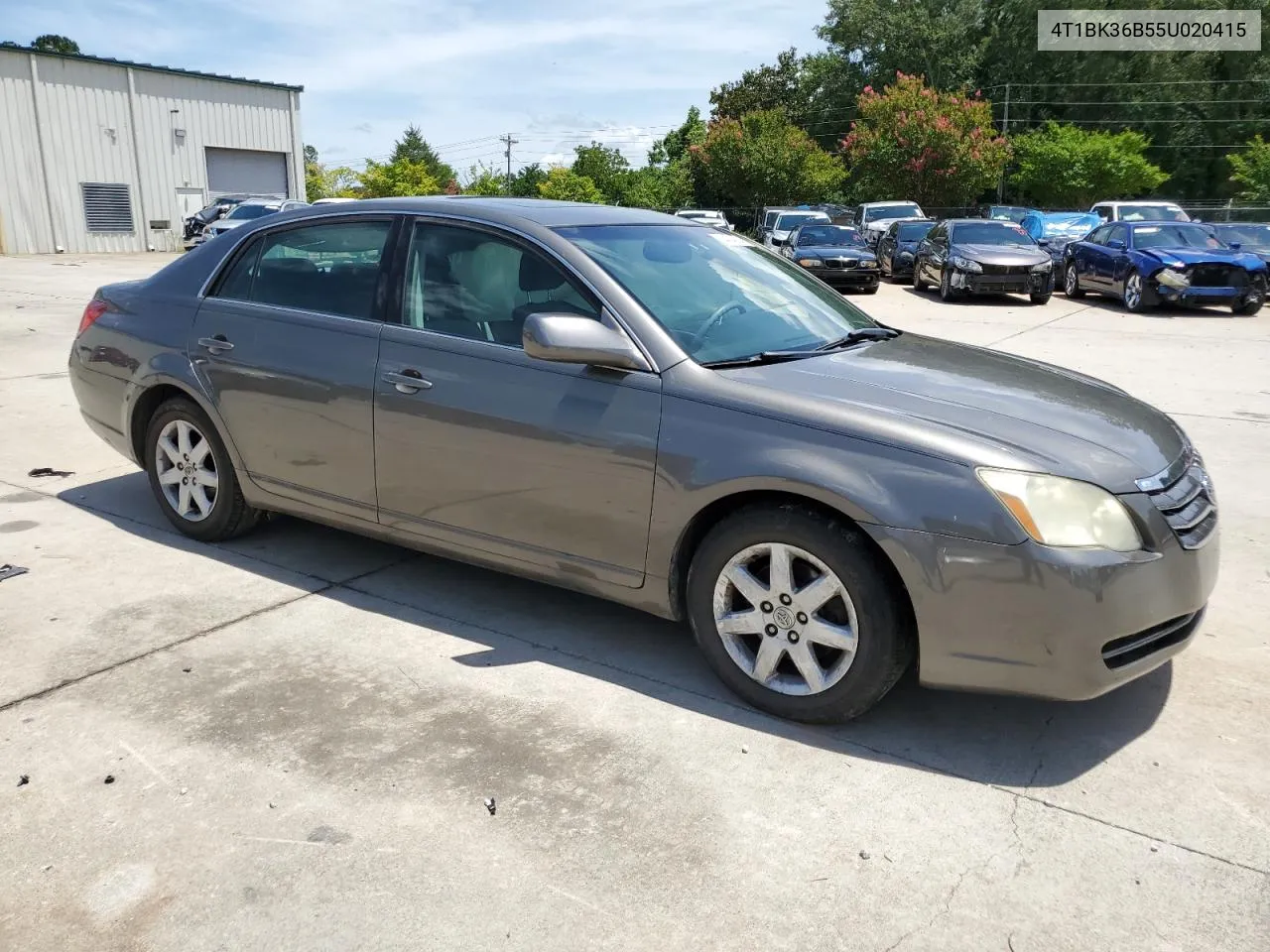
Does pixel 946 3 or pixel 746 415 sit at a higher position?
pixel 946 3

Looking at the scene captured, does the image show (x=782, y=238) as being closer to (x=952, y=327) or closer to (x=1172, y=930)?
(x=952, y=327)

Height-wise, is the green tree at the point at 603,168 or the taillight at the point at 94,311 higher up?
the green tree at the point at 603,168

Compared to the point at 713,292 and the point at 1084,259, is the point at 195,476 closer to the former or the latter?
the point at 713,292

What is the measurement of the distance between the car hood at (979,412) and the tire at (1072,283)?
16834 mm

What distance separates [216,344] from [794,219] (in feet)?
78.3

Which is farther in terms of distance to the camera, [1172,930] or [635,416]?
[635,416]

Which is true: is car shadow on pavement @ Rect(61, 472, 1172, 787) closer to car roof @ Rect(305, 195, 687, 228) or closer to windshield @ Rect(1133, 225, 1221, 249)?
car roof @ Rect(305, 195, 687, 228)

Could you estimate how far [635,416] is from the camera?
3.60 meters

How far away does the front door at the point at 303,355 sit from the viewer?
4.31m

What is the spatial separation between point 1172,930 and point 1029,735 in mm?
955

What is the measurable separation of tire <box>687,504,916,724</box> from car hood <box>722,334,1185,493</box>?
358mm

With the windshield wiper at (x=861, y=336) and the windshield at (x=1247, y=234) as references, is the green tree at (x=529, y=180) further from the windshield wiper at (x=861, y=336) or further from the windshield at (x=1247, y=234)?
the windshield wiper at (x=861, y=336)

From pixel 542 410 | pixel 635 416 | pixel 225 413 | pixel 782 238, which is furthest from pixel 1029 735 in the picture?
pixel 782 238

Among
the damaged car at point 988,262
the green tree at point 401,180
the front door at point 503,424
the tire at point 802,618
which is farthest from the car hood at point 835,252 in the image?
the green tree at point 401,180
